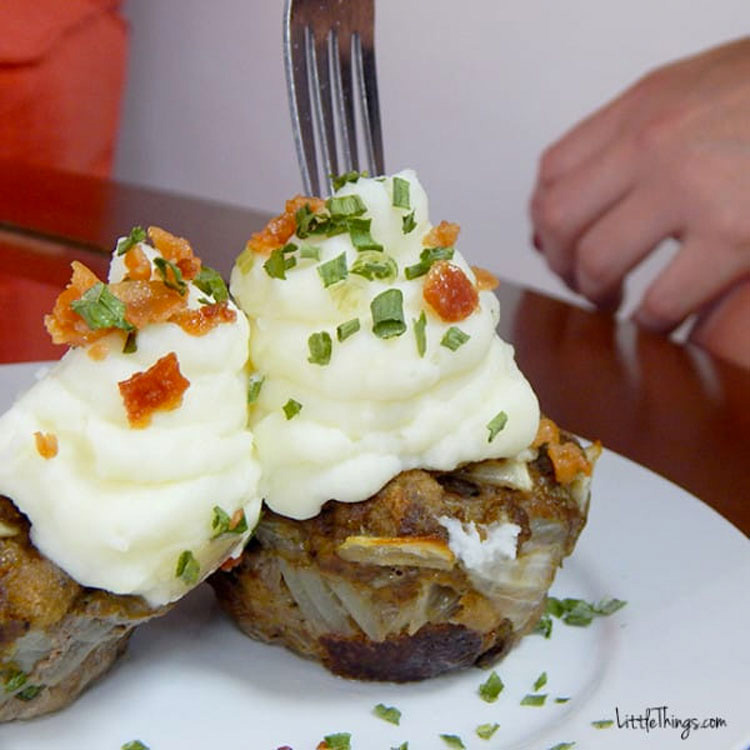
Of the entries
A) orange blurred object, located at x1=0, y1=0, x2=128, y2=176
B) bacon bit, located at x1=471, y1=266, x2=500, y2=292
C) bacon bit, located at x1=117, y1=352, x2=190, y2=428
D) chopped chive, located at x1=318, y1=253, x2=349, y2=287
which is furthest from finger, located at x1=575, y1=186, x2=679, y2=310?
orange blurred object, located at x1=0, y1=0, x2=128, y2=176

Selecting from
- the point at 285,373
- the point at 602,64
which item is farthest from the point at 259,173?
the point at 285,373

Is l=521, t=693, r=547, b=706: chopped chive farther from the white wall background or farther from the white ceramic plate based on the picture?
the white wall background

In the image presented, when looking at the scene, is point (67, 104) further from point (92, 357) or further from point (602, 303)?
point (92, 357)

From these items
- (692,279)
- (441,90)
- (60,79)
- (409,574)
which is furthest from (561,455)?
(441,90)

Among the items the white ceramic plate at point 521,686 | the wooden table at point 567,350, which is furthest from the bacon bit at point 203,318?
the wooden table at point 567,350

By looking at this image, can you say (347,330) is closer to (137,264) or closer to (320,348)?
(320,348)

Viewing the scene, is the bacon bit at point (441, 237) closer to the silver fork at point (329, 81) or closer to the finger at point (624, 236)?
the silver fork at point (329, 81)
